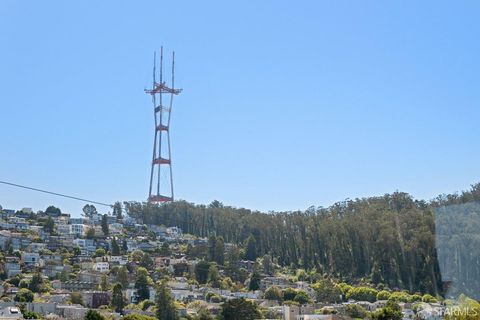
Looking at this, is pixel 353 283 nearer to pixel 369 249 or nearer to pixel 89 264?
pixel 369 249

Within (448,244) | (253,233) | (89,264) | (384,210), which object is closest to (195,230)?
(253,233)

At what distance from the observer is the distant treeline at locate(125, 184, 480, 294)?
1273 inches

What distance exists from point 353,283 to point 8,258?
53.3 ft

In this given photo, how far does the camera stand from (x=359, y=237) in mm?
35531

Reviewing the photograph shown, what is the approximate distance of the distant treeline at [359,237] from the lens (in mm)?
32344

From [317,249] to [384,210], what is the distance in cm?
372

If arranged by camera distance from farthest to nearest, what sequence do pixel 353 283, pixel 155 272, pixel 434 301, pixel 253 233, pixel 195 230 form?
pixel 195 230, pixel 253 233, pixel 155 272, pixel 353 283, pixel 434 301

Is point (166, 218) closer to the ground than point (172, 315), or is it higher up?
higher up

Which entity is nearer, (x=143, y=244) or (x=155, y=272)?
(x=155, y=272)

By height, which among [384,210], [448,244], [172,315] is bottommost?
[172,315]

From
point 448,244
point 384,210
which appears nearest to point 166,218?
point 384,210

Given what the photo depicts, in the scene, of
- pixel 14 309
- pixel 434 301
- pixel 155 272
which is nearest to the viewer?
pixel 14 309

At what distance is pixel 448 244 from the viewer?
29250 millimetres

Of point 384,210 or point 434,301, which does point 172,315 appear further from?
point 384,210
